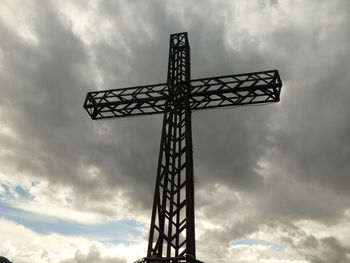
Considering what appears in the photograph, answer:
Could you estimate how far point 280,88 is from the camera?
11391mm

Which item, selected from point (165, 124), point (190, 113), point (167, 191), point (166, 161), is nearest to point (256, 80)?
point (190, 113)

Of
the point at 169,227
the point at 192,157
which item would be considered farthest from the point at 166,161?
the point at 169,227

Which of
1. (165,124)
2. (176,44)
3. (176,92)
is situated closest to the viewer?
(165,124)

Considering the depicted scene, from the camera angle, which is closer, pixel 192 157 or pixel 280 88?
pixel 192 157

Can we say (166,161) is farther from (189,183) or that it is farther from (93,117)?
(93,117)

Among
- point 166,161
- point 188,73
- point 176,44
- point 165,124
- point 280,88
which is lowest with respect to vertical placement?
point 166,161

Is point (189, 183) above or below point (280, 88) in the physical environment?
below

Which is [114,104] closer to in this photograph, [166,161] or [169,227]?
[166,161]

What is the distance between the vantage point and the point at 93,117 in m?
13.4

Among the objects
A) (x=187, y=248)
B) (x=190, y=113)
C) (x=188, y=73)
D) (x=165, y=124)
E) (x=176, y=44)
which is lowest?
(x=187, y=248)

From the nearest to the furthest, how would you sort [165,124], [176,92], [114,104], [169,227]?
[169,227] < [165,124] < [176,92] < [114,104]

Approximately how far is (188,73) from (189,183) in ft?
19.5

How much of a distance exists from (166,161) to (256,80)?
553cm

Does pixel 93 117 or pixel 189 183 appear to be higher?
pixel 93 117
